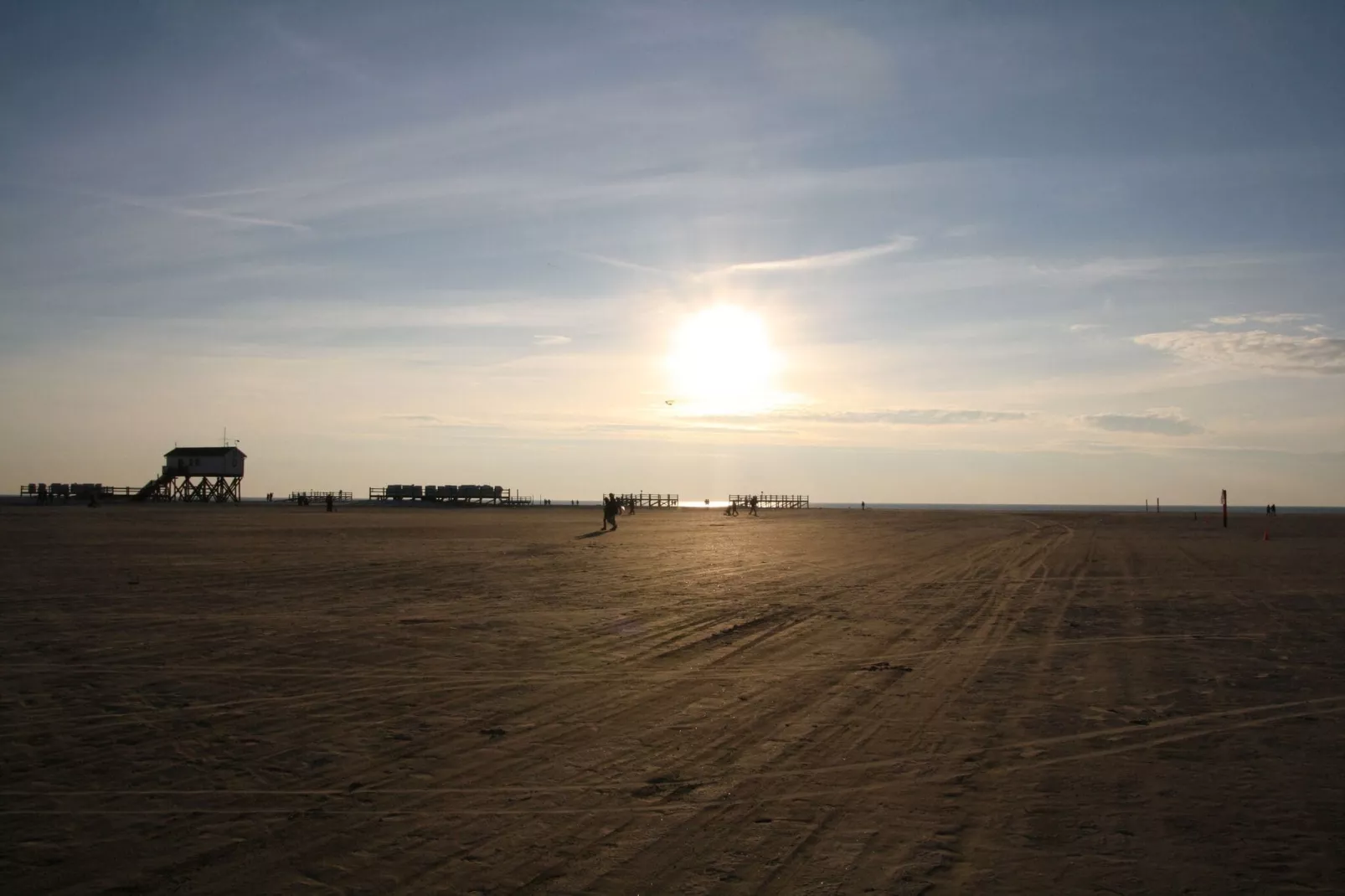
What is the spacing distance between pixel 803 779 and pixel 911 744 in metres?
1.29

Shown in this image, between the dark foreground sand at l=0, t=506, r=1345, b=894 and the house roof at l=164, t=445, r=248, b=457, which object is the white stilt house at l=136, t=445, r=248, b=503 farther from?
the dark foreground sand at l=0, t=506, r=1345, b=894

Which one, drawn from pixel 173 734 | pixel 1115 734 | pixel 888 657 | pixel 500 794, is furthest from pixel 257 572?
pixel 1115 734

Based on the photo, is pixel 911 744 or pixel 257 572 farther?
pixel 257 572

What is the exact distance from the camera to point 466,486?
118 meters

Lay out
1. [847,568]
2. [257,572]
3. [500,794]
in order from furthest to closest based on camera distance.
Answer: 1. [847,568]
2. [257,572]
3. [500,794]

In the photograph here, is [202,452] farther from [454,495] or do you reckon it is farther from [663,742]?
[663,742]

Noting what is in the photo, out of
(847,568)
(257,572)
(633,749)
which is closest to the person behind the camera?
(633,749)

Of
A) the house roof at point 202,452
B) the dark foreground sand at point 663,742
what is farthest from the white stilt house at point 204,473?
the dark foreground sand at point 663,742

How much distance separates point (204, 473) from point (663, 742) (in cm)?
9962

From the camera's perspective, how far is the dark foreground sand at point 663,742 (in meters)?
5.05

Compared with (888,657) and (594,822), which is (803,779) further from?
(888,657)

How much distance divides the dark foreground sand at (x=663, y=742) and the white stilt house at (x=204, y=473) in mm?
85052

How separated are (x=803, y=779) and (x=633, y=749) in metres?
1.40

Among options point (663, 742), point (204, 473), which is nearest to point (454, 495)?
point (204, 473)
